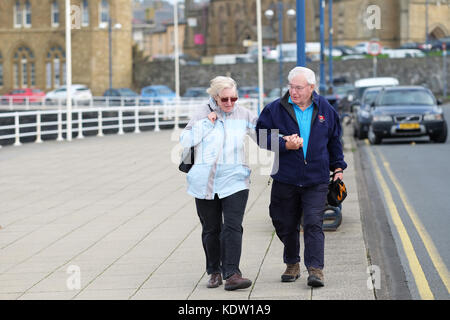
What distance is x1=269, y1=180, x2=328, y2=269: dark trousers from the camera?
27.0 feet

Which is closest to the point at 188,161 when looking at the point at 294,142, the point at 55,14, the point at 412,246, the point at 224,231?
the point at 224,231

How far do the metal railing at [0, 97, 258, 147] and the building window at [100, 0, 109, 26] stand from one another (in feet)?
54.0

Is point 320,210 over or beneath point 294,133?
beneath

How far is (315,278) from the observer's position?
7961 millimetres

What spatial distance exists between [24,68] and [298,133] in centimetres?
8345

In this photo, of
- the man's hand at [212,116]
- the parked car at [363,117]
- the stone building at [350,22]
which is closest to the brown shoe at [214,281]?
the man's hand at [212,116]

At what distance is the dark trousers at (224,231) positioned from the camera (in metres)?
8.11

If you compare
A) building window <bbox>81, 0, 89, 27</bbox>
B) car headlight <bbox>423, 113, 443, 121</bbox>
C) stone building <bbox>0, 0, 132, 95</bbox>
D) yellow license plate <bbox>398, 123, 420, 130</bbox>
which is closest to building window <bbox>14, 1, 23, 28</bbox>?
stone building <bbox>0, 0, 132, 95</bbox>

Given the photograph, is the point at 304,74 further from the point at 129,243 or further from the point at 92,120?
the point at 92,120

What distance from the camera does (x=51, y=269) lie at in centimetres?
930

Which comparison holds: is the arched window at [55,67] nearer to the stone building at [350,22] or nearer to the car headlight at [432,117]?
the stone building at [350,22]
